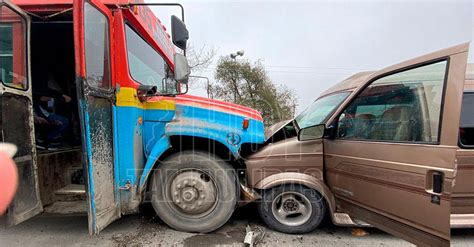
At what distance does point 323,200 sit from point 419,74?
1625 millimetres

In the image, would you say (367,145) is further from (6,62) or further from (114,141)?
(6,62)

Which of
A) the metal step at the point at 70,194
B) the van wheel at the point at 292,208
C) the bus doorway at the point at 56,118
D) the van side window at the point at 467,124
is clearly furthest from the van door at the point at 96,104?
the van side window at the point at 467,124

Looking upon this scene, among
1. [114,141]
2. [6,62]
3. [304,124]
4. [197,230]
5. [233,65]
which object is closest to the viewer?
[6,62]

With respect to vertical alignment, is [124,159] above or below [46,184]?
above

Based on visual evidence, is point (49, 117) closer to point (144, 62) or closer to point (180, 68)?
point (144, 62)

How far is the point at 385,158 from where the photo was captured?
91.0 inches

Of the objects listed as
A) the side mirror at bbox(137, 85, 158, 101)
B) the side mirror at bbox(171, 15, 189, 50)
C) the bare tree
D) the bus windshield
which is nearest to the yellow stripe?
the side mirror at bbox(137, 85, 158, 101)

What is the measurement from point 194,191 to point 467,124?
10.6ft

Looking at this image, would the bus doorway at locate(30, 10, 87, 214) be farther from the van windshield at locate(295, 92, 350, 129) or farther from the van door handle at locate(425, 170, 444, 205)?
the van door handle at locate(425, 170, 444, 205)

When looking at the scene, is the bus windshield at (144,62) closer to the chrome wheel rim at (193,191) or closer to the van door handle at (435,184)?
the chrome wheel rim at (193,191)

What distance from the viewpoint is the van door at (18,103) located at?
2357 mm

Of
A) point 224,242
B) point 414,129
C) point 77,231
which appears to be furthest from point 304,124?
point 77,231

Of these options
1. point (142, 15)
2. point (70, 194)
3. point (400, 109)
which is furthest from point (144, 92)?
point (400, 109)

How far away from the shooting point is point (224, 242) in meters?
2.84
